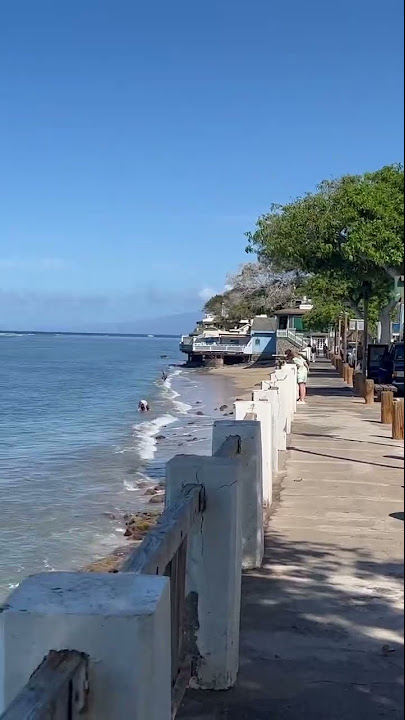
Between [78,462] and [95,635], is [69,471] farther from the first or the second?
[95,635]

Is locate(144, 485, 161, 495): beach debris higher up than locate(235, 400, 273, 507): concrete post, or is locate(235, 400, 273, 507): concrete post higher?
locate(235, 400, 273, 507): concrete post

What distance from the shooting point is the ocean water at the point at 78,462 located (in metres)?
13.7

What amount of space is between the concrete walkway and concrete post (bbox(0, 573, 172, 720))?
0.66 metres

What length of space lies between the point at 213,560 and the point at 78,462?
63.2 feet

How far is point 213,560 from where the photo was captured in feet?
14.0

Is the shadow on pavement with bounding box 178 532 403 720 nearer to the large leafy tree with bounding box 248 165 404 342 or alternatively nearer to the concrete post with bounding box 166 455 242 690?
the concrete post with bounding box 166 455 242 690

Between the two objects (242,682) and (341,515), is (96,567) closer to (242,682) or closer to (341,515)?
(341,515)

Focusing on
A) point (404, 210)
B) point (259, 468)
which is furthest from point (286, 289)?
point (404, 210)

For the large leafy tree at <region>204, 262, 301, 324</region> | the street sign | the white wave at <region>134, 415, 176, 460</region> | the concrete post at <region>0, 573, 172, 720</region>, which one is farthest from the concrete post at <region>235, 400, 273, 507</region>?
the large leafy tree at <region>204, 262, 301, 324</region>

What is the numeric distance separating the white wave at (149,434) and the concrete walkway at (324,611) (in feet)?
48.9

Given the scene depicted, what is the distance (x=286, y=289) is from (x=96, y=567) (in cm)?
6275

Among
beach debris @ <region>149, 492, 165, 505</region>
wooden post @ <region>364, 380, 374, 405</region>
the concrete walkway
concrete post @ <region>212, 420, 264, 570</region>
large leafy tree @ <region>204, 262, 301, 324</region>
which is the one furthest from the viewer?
large leafy tree @ <region>204, 262, 301, 324</region>

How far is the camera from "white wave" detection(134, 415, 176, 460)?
25000 mm

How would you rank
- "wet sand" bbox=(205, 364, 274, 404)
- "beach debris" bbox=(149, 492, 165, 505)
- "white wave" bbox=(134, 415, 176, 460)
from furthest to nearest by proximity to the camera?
"wet sand" bbox=(205, 364, 274, 404) → "white wave" bbox=(134, 415, 176, 460) → "beach debris" bbox=(149, 492, 165, 505)
